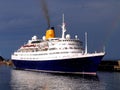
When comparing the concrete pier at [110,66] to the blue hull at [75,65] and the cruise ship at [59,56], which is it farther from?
the blue hull at [75,65]

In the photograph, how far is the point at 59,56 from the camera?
308 feet

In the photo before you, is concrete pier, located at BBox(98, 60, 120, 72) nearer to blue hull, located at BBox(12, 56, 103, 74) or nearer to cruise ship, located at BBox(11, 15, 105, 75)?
cruise ship, located at BBox(11, 15, 105, 75)

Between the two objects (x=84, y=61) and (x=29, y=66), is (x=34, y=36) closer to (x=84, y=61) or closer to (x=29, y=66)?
(x=29, y=66)

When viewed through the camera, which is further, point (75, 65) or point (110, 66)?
point (110, 66)

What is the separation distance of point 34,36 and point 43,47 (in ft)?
31.7

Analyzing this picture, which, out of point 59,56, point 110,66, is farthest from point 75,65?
point 110,66

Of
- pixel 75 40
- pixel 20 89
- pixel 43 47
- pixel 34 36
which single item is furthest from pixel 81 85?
pixel 34 36

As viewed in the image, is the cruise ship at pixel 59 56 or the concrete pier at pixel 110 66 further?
the concrete pier at pixel 110 66

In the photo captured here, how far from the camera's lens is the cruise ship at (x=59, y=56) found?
296 ft

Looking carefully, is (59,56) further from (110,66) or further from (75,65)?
(110,66)

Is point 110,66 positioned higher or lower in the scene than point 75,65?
higher

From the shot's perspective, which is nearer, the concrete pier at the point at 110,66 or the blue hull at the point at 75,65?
the blue hull at the point at 75,65

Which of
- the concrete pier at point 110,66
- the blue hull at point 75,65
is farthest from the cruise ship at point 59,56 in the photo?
the concrete pier at point 110,66

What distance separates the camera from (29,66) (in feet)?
349
